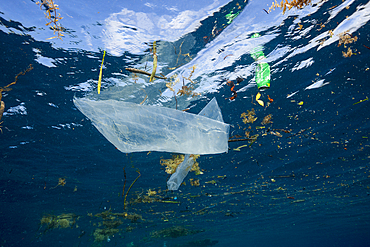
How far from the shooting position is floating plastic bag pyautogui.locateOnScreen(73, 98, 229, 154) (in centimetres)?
279

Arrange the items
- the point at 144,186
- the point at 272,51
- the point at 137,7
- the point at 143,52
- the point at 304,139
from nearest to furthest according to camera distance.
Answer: the point at 137,7 → the point at 143,52 → the point at 272,51 → the point at 304,139 → the point at 144,186

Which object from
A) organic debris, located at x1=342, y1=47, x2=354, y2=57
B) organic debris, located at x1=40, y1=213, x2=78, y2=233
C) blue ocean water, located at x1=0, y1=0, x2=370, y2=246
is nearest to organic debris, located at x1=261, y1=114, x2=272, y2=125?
blue ocean water, located at x1=0, y1=0, x2=370, y2=246

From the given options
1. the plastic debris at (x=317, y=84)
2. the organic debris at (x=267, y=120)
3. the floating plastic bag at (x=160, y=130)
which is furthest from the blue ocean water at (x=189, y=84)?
the floating plastic bag at (x=160, y=130)

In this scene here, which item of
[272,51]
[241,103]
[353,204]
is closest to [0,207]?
[241,103]

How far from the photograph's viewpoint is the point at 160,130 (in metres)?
2.93

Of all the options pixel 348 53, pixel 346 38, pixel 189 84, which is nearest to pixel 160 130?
pixel 189 84

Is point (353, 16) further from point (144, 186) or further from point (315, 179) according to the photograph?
point (144, 186)

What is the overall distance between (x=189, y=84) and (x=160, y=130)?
4.58 m

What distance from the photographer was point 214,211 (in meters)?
20.5

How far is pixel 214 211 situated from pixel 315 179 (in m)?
10.5

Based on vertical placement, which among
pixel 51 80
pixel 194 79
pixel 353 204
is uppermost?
pixel 51 80

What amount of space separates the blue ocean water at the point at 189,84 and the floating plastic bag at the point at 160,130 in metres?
1.86

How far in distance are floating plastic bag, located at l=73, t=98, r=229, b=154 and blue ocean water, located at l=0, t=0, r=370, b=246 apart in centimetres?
186

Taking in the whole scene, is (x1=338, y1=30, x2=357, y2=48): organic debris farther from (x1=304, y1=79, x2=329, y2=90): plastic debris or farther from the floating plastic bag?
the floating plastic bag
